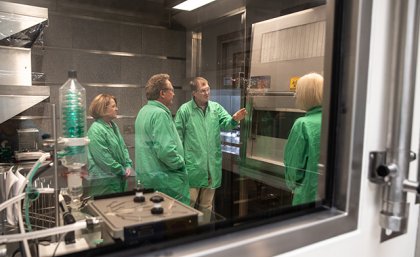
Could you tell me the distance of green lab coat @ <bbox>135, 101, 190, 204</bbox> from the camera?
202 cm

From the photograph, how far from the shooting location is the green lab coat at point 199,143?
2400 mm

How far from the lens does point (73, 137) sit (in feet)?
2.81

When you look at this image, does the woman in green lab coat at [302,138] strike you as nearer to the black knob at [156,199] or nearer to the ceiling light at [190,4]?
the black knob at [156,199]

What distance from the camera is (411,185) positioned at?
697mm

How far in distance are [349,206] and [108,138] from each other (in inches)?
65.3

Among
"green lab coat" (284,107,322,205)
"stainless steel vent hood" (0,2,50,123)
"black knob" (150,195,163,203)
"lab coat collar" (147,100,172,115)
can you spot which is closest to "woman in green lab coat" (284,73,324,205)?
"green lab coat" (284,107,322,205)

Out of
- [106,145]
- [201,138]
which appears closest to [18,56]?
[106,145]

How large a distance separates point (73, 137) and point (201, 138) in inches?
62.5

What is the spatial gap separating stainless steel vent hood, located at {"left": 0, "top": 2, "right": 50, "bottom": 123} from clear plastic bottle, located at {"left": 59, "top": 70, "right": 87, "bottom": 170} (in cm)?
129

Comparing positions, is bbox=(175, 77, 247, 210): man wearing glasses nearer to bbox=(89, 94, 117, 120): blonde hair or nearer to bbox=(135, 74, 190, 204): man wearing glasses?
bbox=(135, 74, 190, 204): man wearing glasses

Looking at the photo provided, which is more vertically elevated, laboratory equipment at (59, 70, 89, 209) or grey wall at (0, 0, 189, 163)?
grey wall at (0, 0, 189, 163)

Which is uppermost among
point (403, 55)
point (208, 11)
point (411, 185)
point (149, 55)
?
point (208, 11)

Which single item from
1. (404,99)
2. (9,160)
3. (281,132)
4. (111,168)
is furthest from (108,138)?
(404,99)

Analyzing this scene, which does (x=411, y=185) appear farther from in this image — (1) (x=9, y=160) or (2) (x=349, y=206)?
(1) (x=9, y=160)
